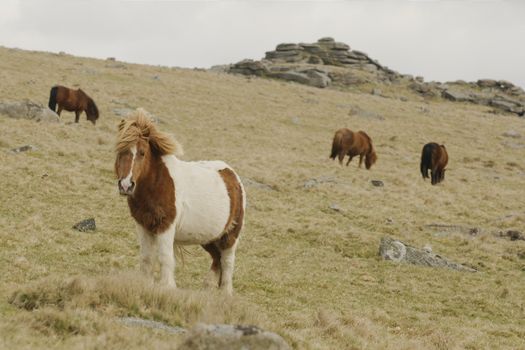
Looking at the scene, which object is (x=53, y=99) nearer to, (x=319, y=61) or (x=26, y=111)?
(x=26, y=111)

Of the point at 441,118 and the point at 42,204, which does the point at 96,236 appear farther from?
the point at 441,118

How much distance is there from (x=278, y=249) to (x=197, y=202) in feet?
22.0

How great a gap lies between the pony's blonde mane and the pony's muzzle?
556 millimetres

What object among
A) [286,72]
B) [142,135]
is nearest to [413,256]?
[142,135]

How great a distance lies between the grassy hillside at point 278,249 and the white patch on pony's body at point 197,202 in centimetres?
96

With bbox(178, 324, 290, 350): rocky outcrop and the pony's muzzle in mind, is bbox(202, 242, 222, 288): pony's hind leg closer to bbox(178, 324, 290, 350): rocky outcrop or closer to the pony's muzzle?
the pony's muzzle

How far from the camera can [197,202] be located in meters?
8.68

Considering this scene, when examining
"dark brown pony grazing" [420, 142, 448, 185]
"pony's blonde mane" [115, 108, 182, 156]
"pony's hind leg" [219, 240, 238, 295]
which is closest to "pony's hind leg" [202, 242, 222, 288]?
"pony's hind leg" [219, 240, 238, 295]

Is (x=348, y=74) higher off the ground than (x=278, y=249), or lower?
higher

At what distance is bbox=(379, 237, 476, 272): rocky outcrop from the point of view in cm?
1480

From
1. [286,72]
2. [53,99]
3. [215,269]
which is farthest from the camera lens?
[286,72]

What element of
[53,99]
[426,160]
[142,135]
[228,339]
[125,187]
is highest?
[142,135]

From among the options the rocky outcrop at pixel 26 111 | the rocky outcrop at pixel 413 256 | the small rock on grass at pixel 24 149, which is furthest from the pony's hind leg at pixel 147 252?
the rocky outcrop at pixel 26 111

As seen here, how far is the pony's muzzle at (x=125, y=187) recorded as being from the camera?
738 cm
